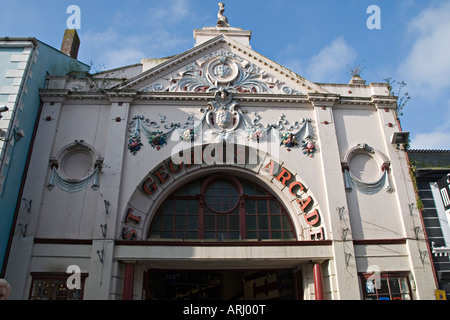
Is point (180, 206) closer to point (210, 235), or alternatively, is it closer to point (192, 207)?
point (192, 207)

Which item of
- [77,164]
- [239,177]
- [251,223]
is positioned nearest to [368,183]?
[251,223]

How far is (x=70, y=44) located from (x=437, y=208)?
1946cm

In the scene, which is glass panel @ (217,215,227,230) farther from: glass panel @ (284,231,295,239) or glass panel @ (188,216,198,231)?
glass panel @ (284,231,295,239)

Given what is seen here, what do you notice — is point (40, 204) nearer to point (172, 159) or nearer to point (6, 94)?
point (6, 94)

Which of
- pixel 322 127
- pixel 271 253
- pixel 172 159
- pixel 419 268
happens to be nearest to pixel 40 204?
pixel 172 159

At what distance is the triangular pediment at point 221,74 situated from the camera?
16.9 meters

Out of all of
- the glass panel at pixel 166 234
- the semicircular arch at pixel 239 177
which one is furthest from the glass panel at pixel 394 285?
the glass panel at pixel 166 234

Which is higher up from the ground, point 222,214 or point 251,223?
point 222,214

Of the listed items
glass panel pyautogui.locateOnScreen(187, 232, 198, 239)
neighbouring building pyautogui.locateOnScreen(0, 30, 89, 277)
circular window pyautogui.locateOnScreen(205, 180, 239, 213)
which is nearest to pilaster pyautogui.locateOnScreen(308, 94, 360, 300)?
circular window pyautogui.locateOnScreen(205, 180, 239, 213)

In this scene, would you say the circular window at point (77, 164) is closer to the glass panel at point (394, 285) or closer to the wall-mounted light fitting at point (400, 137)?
the glass panel at point (394, 285)

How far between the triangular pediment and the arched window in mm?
4420

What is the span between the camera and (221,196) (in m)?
15.8

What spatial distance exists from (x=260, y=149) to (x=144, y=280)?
279 inches

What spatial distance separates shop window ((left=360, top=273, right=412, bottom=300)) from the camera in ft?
43.9
